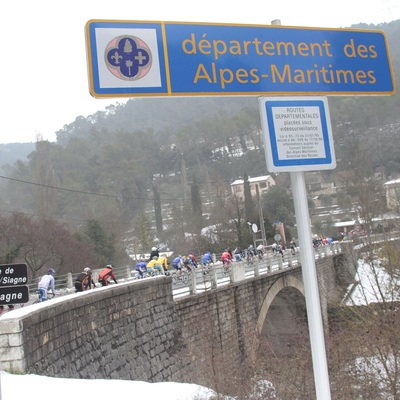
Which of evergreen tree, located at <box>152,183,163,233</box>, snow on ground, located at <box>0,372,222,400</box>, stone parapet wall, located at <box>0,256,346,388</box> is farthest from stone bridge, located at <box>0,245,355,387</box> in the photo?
evergreen tree, located at <box>152,183,163,233</box>

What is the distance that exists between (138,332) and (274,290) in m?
15.2

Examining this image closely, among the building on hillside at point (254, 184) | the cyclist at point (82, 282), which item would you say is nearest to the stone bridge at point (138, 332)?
the cyclist at point (82, 282)

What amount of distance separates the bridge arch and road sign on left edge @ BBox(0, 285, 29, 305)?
1934 cm

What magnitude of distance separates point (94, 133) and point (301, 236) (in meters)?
106

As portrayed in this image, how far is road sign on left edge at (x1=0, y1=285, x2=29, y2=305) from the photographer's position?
5.88 metres

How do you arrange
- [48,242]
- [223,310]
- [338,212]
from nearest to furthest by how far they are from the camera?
Result: 1. [223,310]
2. [48,242]
3. [338,212]

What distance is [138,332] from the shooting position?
14.6 meters

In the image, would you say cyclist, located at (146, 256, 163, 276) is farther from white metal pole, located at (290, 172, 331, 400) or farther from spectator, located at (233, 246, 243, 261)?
white metal pole, located at (290, 172, 331, 400)

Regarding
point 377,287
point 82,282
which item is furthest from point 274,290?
point 82,282

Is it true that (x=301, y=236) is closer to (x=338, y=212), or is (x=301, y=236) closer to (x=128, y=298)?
(x=128, y=298)

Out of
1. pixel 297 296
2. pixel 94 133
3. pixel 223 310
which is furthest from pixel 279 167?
pixel 94 133

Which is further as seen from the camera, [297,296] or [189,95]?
[297,296]

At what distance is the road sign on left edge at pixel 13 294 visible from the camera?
5.88m

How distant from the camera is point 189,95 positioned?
3.53m
